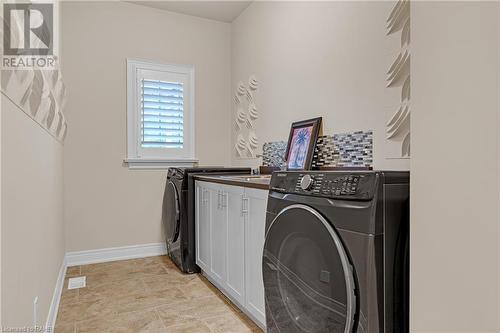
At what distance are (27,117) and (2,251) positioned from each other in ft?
2.20

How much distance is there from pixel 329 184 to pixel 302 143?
4.71 ft

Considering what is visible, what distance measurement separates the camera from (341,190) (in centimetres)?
122

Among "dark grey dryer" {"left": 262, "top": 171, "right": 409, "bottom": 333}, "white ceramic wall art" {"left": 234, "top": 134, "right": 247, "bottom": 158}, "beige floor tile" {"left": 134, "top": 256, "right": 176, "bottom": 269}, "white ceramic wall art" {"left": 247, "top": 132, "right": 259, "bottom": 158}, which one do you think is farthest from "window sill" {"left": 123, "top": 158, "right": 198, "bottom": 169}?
"dark grey dryer" {"left": 262, "top": 171, "right": 409, "bottom": 333}

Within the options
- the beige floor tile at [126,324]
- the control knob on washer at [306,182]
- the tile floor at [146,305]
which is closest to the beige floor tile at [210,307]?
the tile floor at [146,305]

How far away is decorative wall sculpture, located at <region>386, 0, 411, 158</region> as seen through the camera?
184 centimetres

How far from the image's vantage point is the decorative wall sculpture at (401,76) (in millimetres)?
1841

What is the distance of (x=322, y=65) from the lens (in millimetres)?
2557

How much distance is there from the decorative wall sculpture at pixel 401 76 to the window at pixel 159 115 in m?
2.56

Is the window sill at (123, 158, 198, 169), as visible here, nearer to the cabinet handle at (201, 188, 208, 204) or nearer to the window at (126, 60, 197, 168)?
the window at (126, 60, 197, 168)

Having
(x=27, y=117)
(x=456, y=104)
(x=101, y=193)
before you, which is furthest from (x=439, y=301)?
(x=101, y=193)

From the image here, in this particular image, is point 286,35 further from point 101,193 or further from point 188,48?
point 101,193

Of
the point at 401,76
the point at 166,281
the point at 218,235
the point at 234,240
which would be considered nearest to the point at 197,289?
the point at 166,281

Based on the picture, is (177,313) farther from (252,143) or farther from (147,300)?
(252,143)

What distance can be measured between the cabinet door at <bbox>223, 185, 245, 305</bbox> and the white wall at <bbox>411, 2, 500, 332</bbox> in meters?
1.42
